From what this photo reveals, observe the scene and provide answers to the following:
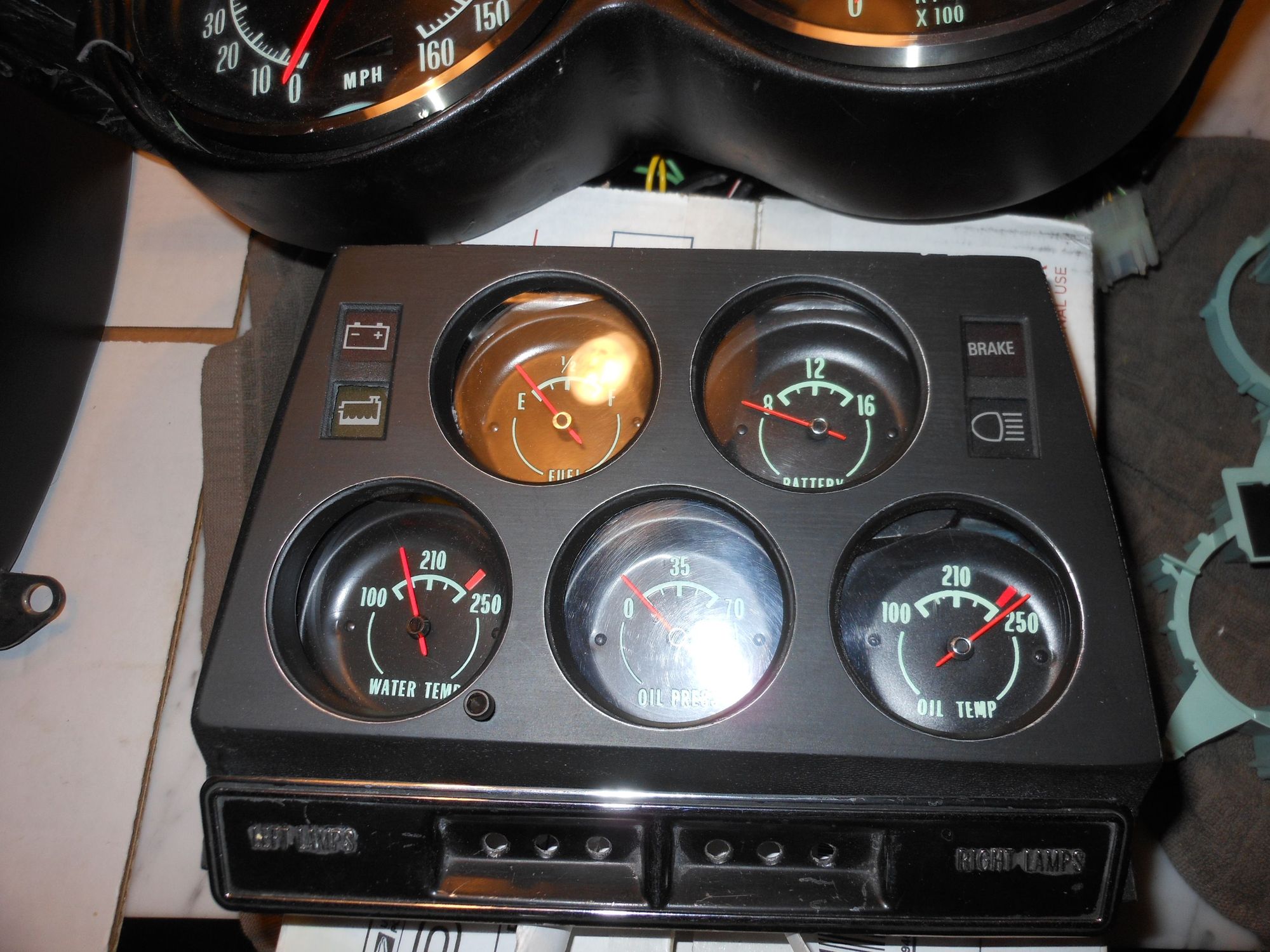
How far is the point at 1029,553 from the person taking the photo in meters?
1.00

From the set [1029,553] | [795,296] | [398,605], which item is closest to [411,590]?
[398,605]

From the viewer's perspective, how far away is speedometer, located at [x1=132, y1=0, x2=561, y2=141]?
104cm

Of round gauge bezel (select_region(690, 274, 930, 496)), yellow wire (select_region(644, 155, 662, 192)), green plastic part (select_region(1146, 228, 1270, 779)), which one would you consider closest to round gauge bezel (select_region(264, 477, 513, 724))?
round gauge bezel (select_region(690, 274, 930, 496))

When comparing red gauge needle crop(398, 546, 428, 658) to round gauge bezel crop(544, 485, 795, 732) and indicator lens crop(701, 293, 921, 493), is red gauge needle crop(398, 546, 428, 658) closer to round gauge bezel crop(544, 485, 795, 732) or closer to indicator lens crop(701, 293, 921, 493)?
round gauge bezel crop(544, 485, 795, 732)

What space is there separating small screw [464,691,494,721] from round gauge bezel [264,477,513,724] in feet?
0.08

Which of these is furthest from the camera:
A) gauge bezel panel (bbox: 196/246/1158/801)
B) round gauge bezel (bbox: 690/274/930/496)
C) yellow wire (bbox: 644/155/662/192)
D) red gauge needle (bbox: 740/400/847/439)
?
yellow wire (bbox: 644/155/662/192)

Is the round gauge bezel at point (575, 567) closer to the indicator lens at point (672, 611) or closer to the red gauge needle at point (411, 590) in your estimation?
the indicator lens at point (672, 611)

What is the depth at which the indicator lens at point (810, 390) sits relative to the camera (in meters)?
1.09

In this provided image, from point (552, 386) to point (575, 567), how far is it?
246 mm

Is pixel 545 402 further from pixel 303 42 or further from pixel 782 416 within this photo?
pixel 303 42

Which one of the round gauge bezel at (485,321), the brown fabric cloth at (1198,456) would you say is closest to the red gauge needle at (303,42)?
the round gauge bezel at (485,321)

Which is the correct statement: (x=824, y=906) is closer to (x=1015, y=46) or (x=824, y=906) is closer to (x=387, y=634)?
(x=387, y=634)

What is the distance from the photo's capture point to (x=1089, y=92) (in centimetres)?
100

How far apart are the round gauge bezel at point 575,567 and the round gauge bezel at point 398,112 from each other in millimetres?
468
